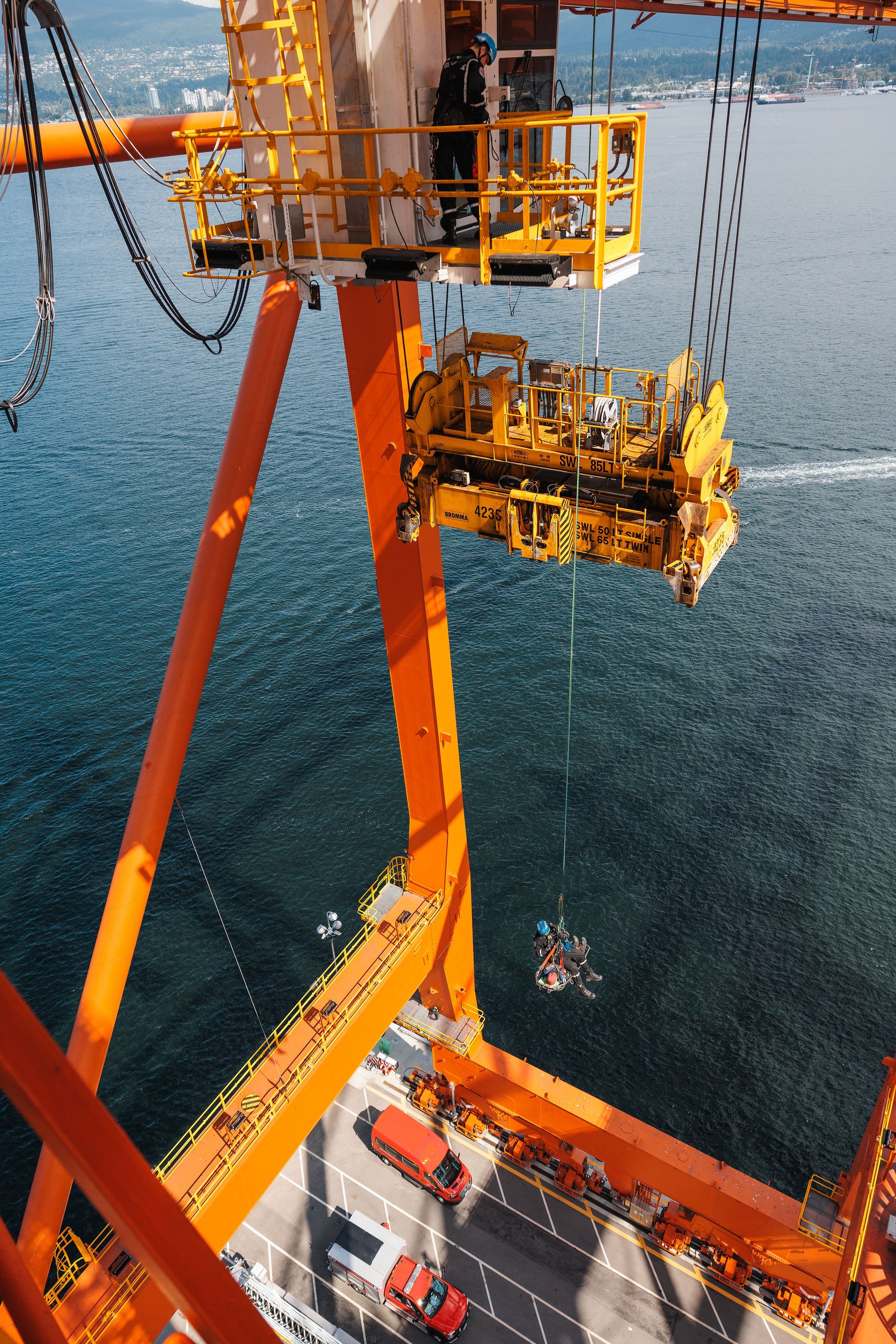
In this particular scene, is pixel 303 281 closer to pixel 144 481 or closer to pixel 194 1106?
pixel 194 1106

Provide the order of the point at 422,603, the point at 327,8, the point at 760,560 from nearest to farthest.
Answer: the point at 327,8, the point at 422,603, the point at 760,560

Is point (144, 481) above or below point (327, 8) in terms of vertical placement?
below

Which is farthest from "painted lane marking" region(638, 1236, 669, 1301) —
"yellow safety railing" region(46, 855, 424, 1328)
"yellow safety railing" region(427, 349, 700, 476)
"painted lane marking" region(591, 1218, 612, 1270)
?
"yellow safety railing" region(427, 349, 700, 476)

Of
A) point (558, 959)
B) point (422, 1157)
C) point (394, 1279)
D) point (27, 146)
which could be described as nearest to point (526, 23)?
point (27, 146)

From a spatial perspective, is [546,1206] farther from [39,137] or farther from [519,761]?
[39,137]

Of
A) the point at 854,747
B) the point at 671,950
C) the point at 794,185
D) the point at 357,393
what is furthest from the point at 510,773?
the point at 794,185
